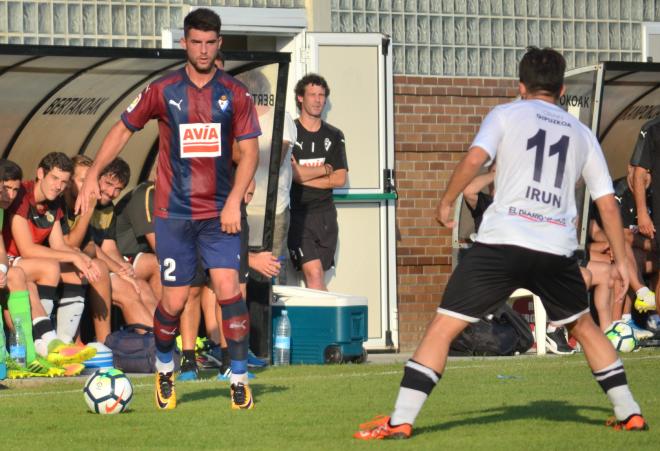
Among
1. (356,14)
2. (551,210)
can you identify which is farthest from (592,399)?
(356,14)

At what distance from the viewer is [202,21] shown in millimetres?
9078

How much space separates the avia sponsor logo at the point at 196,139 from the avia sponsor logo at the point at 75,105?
198 inches

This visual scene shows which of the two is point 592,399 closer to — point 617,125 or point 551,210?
point 551,210

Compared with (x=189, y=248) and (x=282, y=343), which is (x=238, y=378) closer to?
(x=189, y=248)

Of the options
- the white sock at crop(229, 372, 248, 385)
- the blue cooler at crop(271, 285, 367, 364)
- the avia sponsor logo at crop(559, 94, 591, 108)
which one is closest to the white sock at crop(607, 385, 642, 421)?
the white sock at crop(229, 372, 248, 385)

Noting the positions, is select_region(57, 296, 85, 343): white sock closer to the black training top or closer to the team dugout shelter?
the team dugout shelter

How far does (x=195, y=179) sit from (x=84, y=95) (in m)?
5.16

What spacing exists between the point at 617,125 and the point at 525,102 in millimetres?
10095

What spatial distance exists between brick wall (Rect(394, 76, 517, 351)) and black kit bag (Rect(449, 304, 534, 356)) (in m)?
2.05

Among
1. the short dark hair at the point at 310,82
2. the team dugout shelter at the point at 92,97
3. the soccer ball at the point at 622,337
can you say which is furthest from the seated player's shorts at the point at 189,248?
the soccer ball at the point at 622,337

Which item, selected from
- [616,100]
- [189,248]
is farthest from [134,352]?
[616,100]

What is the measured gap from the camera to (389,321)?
16031mm

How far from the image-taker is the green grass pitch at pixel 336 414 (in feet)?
24.7

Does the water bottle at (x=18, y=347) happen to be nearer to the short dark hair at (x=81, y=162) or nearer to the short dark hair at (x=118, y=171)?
the short dark hair at (x=118, y=171)
